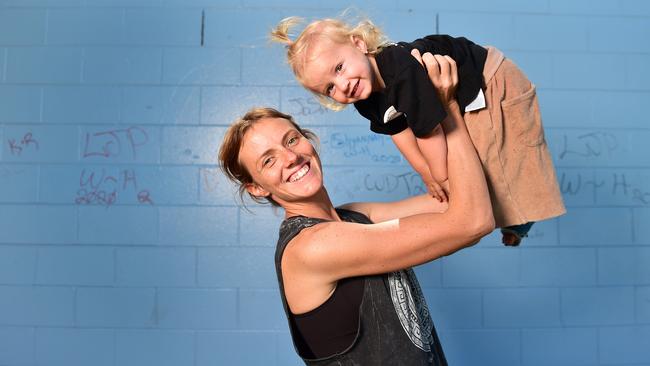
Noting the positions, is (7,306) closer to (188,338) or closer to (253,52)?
(188,338)

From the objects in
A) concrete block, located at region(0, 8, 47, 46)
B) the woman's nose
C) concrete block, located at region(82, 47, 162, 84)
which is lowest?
the woman's nose

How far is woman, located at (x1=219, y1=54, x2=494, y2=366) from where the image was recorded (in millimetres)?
1406

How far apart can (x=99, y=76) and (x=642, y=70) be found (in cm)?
294

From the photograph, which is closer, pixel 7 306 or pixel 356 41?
pixel 356 41

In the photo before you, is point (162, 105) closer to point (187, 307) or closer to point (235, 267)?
point (235, 267)

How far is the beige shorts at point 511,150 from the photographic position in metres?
1.56

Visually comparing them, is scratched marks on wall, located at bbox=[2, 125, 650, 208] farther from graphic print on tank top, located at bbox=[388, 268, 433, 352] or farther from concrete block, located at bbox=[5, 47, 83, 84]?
graphic print on tank top, located at bbox=[388, 268, 433, 352]

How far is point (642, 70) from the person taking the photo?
3.56m

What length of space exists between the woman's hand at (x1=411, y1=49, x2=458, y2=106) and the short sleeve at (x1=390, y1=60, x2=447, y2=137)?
2cm

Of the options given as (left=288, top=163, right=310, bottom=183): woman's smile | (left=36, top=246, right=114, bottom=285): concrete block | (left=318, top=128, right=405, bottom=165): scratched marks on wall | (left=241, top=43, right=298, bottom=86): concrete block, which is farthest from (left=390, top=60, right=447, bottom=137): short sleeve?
(left=36, top=246, right=114, bottom=285): concrete block

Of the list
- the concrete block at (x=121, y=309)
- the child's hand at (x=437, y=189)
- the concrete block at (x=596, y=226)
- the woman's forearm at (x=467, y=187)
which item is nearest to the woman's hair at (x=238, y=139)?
the child's hand at (x=437, y=189)

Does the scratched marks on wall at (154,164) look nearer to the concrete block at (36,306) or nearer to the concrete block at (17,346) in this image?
the concrete block at (36,306)

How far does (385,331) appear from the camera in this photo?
4.70ft

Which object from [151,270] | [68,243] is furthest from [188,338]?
[68,243]
